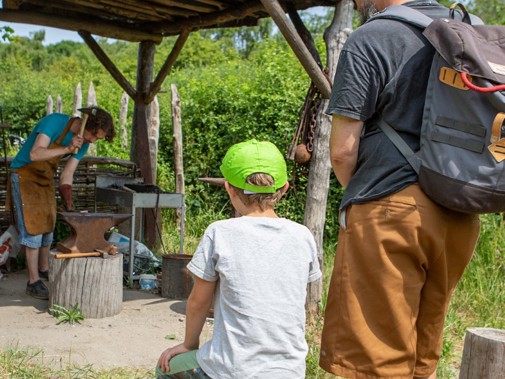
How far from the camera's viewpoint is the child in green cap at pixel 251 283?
2.51 metres

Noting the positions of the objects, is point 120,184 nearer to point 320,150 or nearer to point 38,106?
point 320,150

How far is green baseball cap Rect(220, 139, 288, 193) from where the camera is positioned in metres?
2.64

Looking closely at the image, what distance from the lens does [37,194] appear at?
6.44m

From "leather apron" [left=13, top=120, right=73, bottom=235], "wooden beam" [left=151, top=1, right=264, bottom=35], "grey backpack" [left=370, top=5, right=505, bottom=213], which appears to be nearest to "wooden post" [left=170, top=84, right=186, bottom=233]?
"wooden beam" [left=151, top=1, right=264, bottom=35]

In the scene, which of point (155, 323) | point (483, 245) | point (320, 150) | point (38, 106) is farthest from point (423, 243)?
point (38, 106)

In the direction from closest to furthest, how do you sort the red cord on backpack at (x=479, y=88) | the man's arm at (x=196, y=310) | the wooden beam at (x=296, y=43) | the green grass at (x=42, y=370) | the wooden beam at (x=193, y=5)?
the red cord on backpack at (x=479, y=88)
the man's arm at (x=196, y=310)
the green grass at (x=42, y=370)
the wooden beam at (x=296, y=43)
the wooden beam at (x=193, y=5)

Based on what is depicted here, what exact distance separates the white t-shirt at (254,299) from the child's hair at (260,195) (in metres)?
0.07

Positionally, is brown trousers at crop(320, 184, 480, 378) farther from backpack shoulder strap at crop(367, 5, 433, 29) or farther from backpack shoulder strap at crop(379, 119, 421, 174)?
backpack shoulder strap at crop(367, 5, 433, 29)

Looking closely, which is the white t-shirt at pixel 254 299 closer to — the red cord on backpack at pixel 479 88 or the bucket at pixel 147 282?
the red cord on backpack at pixel 479 88

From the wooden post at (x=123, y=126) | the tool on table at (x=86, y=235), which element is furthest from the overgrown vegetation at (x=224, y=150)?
the tool on table at (x=86, y=235)

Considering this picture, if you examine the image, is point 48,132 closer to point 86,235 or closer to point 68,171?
point 68,171

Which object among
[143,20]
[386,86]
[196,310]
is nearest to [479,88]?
[386,86]

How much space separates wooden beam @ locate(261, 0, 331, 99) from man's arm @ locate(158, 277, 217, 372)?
293 cm

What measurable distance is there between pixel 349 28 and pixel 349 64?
10.8 feet
